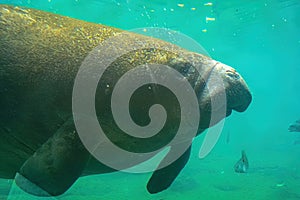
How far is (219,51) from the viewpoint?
57.3 m

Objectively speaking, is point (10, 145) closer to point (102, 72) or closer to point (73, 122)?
point (73, 122)

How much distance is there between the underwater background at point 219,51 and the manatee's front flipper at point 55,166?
35 cm

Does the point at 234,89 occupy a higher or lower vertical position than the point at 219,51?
higher

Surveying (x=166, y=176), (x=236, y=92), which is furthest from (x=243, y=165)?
(x=236, y=92)

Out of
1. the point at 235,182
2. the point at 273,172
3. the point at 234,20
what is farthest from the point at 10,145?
the point at 234,20

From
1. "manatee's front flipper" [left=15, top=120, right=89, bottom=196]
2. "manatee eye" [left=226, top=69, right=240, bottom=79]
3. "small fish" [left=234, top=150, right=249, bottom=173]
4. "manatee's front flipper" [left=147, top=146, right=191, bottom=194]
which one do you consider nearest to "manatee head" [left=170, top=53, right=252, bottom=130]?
"manatee eye" [left=226, top=69, right=240, bottom=79]

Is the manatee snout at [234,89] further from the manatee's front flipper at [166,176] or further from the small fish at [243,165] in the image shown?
the small fish at [243,165]

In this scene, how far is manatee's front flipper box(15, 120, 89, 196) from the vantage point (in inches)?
104

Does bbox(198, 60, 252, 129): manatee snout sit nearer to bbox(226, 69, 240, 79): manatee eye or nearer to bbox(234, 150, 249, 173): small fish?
bbox(226, 69, 240, 79): manatee eye

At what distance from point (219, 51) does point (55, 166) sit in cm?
5677

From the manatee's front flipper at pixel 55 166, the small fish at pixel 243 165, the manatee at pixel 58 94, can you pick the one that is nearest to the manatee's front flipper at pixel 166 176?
the manatee at pixel 58 94

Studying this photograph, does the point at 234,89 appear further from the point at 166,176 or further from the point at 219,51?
the point at 219,51

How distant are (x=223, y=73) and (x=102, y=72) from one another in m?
1.16

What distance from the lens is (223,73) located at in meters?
3.26
